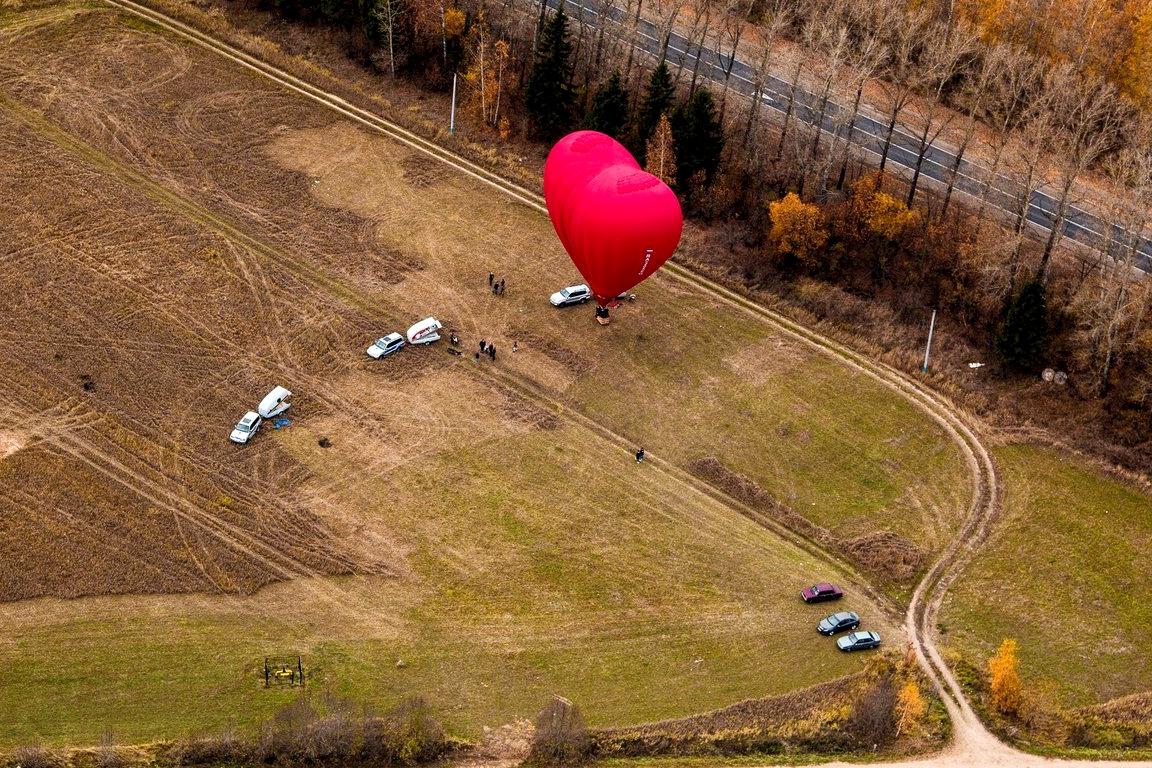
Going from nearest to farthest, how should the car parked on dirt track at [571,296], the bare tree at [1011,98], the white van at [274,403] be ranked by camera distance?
the white van at [274,403] → the bare tree at [1011,98] → the car parked on dirt track at [571,296]

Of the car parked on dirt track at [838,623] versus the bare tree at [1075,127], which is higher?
the bare tree at [1075,127]

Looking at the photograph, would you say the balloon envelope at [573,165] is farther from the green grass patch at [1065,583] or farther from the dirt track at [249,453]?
the green grass patch at [1065,583]

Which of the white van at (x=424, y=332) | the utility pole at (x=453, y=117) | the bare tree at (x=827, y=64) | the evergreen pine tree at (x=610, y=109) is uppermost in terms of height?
the bare tree at (x=827, y=64)

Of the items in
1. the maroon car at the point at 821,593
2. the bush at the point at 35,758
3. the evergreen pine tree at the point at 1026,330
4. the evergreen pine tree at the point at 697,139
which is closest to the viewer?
the bush at the point at 35,758

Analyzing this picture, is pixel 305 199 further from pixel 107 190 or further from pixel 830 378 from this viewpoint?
pixel 830 378

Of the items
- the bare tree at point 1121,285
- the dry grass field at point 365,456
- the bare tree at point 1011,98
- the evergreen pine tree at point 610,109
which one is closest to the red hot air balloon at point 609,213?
the dry grass field at point 365,456

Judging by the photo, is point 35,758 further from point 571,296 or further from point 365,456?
point 571,296

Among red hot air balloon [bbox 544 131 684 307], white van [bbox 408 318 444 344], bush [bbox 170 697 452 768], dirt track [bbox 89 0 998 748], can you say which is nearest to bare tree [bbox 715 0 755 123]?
dirt track [bbox 89 0 998 748]
